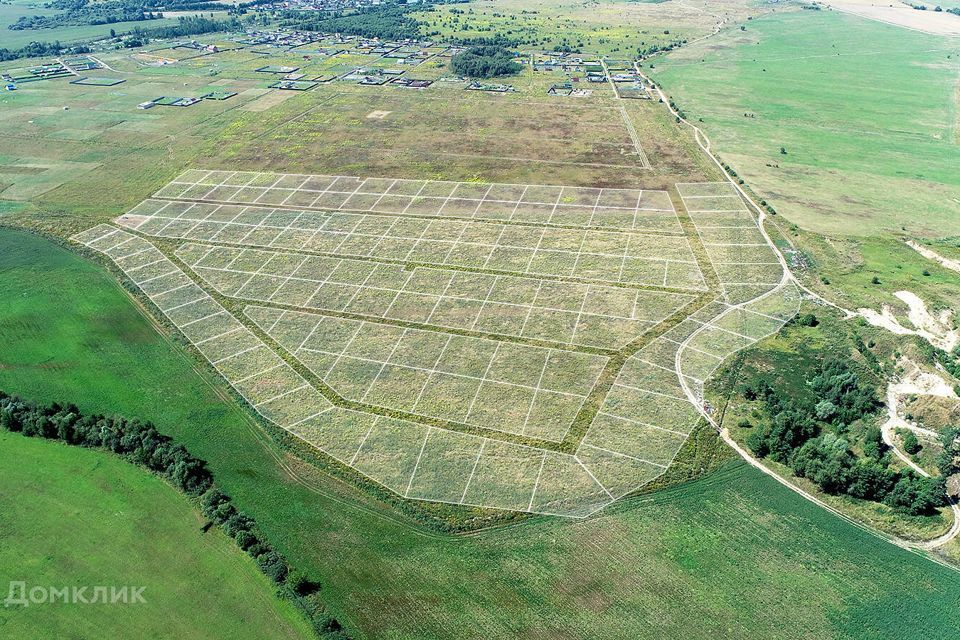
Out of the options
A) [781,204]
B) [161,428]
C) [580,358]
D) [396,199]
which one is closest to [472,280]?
[580,358]

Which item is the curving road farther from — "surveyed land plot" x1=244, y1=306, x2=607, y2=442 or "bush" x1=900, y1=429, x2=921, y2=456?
"surveyed land plot" x1=244, y1=306, x2=607, y2=442

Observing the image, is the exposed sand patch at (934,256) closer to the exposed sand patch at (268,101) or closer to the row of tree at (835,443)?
the row of tree at (835,443)

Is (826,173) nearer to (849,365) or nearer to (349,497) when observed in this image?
(849,365)

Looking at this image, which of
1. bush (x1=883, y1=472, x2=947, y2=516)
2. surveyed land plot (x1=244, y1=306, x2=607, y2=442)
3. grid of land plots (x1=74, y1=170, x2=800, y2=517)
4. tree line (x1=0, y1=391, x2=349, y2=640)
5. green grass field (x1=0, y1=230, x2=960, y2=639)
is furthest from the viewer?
surveyed land plot (x1=244, y1=306, x2=607, y2=442)

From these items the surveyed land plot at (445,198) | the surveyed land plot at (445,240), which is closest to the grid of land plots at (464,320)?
the surveyed land plot at (445,240)

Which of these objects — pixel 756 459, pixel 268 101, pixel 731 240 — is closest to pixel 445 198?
pixel 731 240

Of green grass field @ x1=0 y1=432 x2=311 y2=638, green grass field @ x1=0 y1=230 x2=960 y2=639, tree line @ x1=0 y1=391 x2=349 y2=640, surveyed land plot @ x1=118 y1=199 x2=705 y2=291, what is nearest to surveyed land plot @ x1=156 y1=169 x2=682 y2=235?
surveyed land plot @ x1=118 y1=199 x2=705 y2=291

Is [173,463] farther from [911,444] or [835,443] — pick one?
[911,444]
